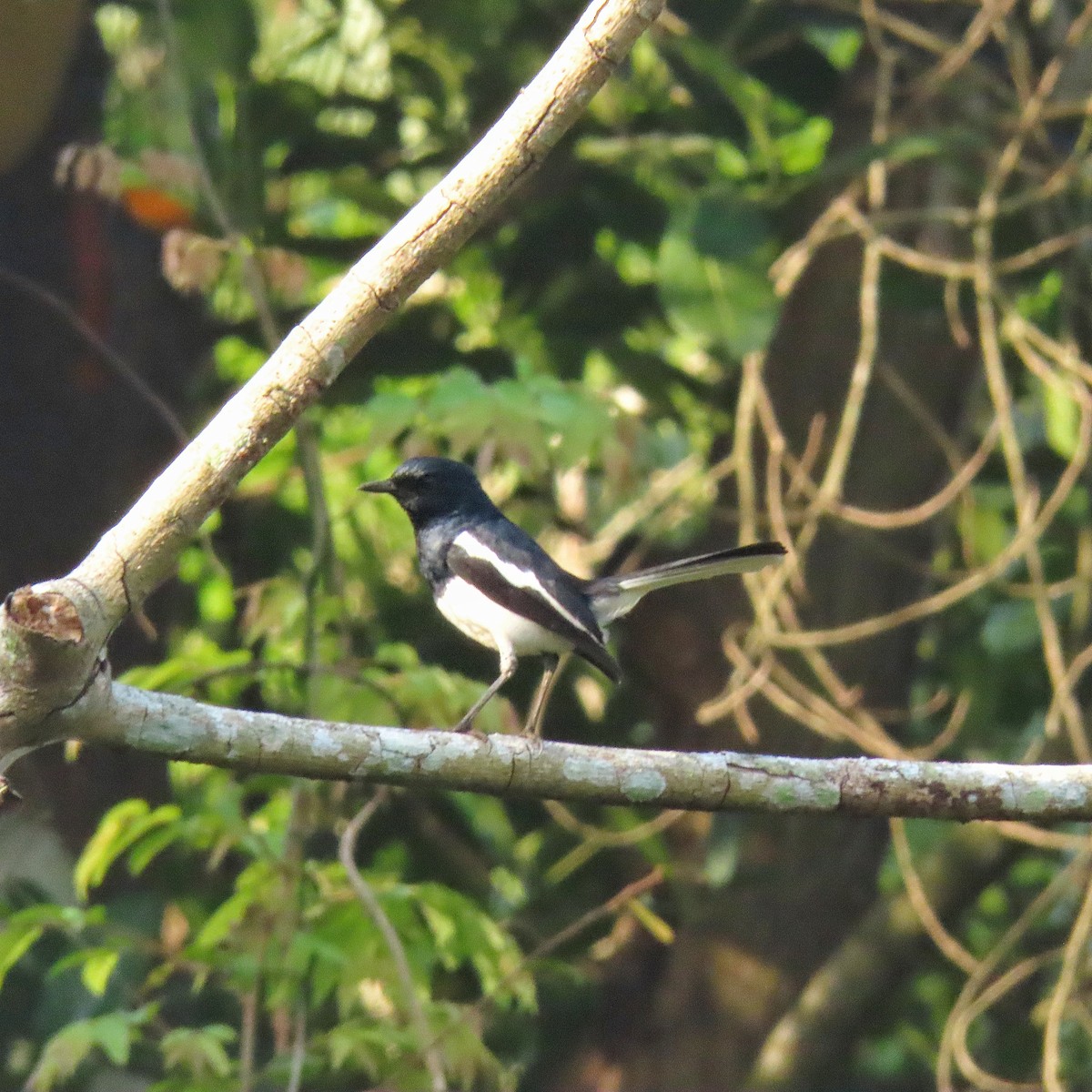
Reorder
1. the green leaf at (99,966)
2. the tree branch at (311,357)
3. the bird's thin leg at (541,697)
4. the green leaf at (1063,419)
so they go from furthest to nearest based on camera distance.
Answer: the green leaf at (1063,419)
the bird's thin leg at (541,697)
the green leaf at (99,966)
the tree branch at (311,357)

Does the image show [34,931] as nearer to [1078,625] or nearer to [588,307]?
[588,307]

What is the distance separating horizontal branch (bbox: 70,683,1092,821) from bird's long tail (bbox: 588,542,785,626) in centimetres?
77

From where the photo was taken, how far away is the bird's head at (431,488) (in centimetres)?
394

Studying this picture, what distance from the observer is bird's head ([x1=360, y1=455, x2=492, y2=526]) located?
3936mm

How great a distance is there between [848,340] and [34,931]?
10.4 feet

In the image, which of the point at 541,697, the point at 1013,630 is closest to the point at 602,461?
the point at 541,697

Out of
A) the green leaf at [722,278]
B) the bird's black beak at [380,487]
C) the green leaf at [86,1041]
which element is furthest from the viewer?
the green leaf at [722,278]

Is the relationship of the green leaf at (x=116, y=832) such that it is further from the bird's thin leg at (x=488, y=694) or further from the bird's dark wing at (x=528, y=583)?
the bird's dark wing at (x=528, y=583)

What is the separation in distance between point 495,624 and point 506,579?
108 millimetres

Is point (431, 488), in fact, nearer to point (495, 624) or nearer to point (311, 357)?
point (495, 624)

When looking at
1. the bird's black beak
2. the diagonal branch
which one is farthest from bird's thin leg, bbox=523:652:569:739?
the diagonal branch

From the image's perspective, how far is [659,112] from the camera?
4.93 metres

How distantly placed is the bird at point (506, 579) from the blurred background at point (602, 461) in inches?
5.5

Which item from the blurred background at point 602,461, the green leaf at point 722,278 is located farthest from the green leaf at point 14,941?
the green leaf at point 722,278
